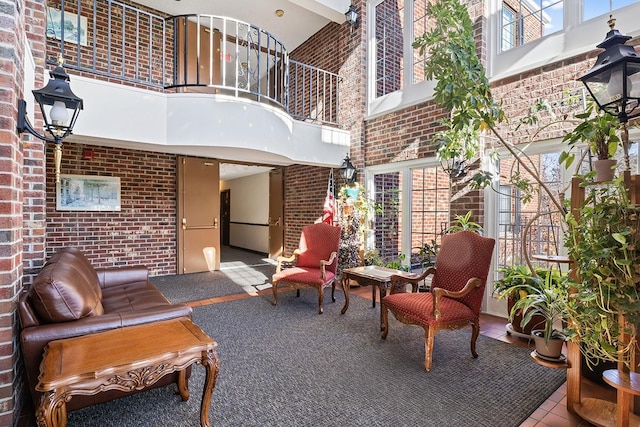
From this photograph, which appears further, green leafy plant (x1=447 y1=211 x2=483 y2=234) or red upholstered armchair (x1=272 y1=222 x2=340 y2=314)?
red upholstered armchair (x1=272 y1=222 x2=340 y2=314)

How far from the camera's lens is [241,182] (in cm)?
1029

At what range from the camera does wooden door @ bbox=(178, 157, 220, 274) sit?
600 cm

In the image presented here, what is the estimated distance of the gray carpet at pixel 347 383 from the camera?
6.45ft

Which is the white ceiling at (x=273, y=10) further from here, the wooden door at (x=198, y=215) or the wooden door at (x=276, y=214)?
the wooden door at (x=276, y=214)

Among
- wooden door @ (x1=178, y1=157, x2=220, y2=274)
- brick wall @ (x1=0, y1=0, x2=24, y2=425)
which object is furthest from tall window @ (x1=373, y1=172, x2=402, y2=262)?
brick wall @ (x1=0, y1=0, x2=24, y2=425)

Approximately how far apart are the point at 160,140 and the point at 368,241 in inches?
139

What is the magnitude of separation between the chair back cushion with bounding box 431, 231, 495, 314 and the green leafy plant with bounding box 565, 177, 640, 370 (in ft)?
3.40

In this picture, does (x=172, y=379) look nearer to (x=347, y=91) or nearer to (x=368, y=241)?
(x=368, y=241)

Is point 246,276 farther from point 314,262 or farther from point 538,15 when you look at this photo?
point 538,15

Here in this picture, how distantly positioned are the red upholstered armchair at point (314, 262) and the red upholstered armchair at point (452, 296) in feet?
3.72

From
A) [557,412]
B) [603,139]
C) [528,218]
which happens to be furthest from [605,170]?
[528,218]

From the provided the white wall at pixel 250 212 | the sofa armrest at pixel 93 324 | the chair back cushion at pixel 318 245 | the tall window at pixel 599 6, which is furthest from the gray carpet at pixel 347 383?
the white wall at pixel 250 212

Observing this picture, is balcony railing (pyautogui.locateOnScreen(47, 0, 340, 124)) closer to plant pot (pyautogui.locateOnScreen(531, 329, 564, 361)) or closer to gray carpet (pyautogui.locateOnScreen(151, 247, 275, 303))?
gray carpet (pyautogui.locateOnScreen(151, 247, 275, 303))

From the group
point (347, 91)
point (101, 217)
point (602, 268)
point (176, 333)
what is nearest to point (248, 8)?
point (347, 91)
